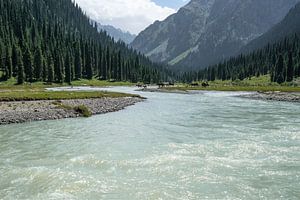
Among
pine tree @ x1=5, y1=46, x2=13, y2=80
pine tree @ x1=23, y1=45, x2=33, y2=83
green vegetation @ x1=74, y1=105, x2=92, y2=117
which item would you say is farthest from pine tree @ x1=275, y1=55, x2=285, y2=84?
green vegetation @ x1=74, y1=105, x2=92, y2=117

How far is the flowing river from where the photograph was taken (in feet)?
61.2

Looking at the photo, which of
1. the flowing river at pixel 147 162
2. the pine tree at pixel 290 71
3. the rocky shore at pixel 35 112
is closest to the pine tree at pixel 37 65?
the rocky shore at pixel 35 112

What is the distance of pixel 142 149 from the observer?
28344 mm

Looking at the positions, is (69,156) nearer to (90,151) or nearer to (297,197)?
(90,151)

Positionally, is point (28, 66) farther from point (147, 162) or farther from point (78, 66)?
point (147, 162)

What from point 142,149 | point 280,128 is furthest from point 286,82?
point 142,149

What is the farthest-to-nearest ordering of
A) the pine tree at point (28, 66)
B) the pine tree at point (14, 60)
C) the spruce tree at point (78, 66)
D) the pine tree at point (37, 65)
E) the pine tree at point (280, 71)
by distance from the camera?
the spruce tree at point (78, 66) → the pine tree at point (280, 71) → the pine tree at point (37, 65) → the pine tree at point (14, 60) → the pine tree at point (28, 66)

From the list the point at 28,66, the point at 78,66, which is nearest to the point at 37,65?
the point at 28,66

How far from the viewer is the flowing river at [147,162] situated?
61.2ft

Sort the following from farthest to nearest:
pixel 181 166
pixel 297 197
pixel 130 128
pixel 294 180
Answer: pixel 130 128 → pixel 181 166 → pixel 294 180 → pixel 297 197

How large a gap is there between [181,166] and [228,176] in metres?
3.47

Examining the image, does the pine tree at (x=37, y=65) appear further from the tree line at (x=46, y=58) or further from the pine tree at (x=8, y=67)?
the pine tree at (x=8, y=67)

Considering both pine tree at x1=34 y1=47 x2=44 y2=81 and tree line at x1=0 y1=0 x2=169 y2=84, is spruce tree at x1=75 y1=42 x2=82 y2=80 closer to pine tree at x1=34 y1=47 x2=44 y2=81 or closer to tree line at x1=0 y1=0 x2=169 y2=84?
tree line at x1=0 y1=0 x2=169 y2=84

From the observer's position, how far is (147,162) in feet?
79.2
